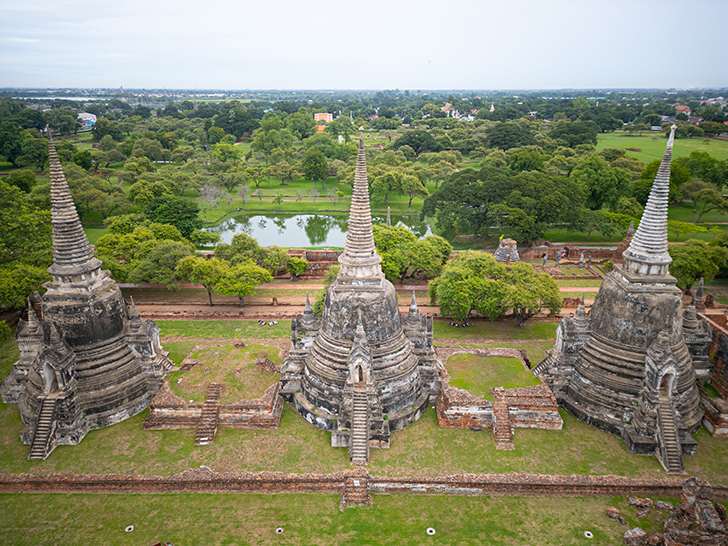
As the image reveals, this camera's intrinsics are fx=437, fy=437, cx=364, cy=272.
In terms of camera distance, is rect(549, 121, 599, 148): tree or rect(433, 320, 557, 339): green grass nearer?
rect(433, 320, 557, 339): green grass

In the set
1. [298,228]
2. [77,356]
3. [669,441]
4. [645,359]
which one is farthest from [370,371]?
[298,228]

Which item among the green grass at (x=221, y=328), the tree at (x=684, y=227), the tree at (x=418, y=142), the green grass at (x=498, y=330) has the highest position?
the tree at (x=418, y=142)

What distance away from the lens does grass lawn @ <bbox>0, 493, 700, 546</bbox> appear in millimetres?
16688

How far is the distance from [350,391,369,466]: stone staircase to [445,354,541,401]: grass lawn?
5169mm

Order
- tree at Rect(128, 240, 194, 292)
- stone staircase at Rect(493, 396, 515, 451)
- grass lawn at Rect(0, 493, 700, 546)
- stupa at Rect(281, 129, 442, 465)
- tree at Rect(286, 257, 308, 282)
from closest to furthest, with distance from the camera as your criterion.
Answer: grass lawn at Rect(0, 493, 700, 546) → stupa at Rect(281, 129, 442, 465) → stone staircase at Rect(493, 396, 515, 451) → tree at Rect(128, 240, 194, 292) → tree at Rect(286, 257, 308, 282)

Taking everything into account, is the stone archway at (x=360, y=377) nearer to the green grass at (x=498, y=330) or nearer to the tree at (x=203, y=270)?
the green grass at (x=498, y=330)

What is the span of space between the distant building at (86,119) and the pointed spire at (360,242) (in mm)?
160829

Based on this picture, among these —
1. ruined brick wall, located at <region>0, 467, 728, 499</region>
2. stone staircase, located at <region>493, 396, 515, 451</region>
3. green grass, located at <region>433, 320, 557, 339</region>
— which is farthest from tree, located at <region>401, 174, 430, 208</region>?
ruined brick wall, located at <region>0, 467, 728, 499</region>

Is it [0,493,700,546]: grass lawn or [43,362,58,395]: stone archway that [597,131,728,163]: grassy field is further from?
[43,362,58,395]: stone archway

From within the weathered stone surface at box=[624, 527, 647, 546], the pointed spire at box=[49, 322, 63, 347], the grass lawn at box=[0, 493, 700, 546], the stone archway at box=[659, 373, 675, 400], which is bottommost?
the grass lawn at box=[0, 493, 700, 546]

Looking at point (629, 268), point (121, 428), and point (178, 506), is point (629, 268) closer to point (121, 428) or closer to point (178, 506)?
point (178, 506)

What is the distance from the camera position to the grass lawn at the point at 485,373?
22.7 m

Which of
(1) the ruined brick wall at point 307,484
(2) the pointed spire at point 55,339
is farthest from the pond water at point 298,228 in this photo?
(1) the ruined brick wall at point 307,484

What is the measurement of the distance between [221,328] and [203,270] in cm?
498
